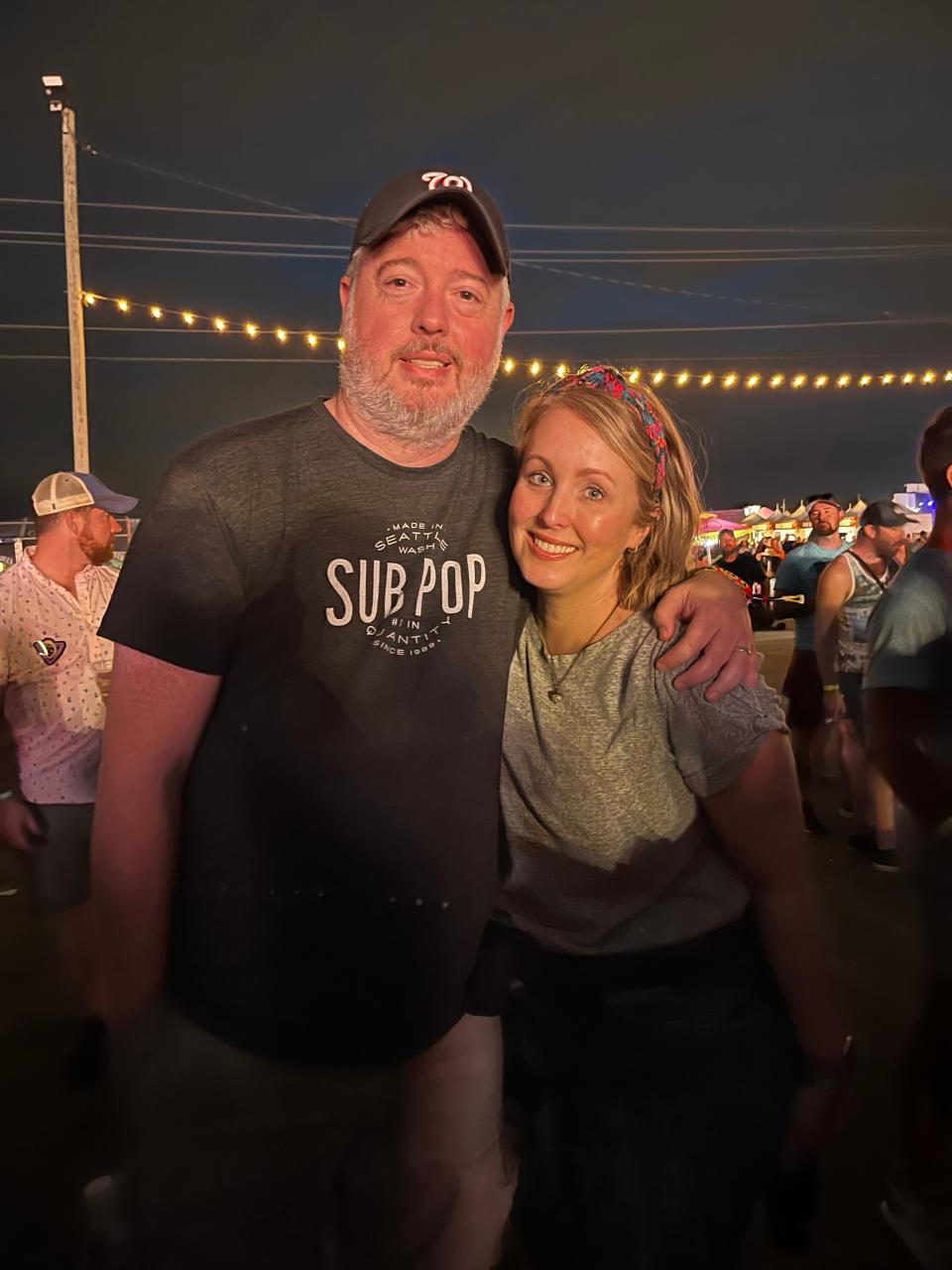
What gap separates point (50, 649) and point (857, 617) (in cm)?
471

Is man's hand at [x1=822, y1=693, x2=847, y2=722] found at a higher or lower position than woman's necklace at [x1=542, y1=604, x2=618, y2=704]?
lower

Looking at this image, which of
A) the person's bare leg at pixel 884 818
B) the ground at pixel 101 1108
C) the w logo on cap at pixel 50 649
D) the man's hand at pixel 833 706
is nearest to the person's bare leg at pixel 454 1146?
the ground at pixel 101 1108

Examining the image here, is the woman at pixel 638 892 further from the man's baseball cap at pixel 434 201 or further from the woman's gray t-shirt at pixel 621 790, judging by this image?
the man's baseball cap at pixel 434 201

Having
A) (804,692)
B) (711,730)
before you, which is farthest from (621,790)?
(804,692)

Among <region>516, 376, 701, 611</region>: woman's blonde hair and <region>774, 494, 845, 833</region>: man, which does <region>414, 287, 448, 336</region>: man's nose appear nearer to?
<region>516, 376, 701, 611</region>: woman's blonde hair

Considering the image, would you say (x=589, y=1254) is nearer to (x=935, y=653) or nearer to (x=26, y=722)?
(x=935, y=653)

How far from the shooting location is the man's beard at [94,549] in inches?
143

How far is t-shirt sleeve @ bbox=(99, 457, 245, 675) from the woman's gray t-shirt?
25.9 inches

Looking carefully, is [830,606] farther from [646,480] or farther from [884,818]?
[646,480]

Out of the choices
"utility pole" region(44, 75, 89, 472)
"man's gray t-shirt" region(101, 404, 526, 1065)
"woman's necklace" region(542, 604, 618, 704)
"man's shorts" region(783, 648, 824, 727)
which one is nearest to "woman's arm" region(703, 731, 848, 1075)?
"woman's necklace" region(542, 604, 618, 704)

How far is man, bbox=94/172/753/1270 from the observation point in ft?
4.78

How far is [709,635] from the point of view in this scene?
158 cm

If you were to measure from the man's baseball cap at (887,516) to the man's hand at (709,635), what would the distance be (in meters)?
4.11

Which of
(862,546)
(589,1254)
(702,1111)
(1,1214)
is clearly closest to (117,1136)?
(1,1214)
